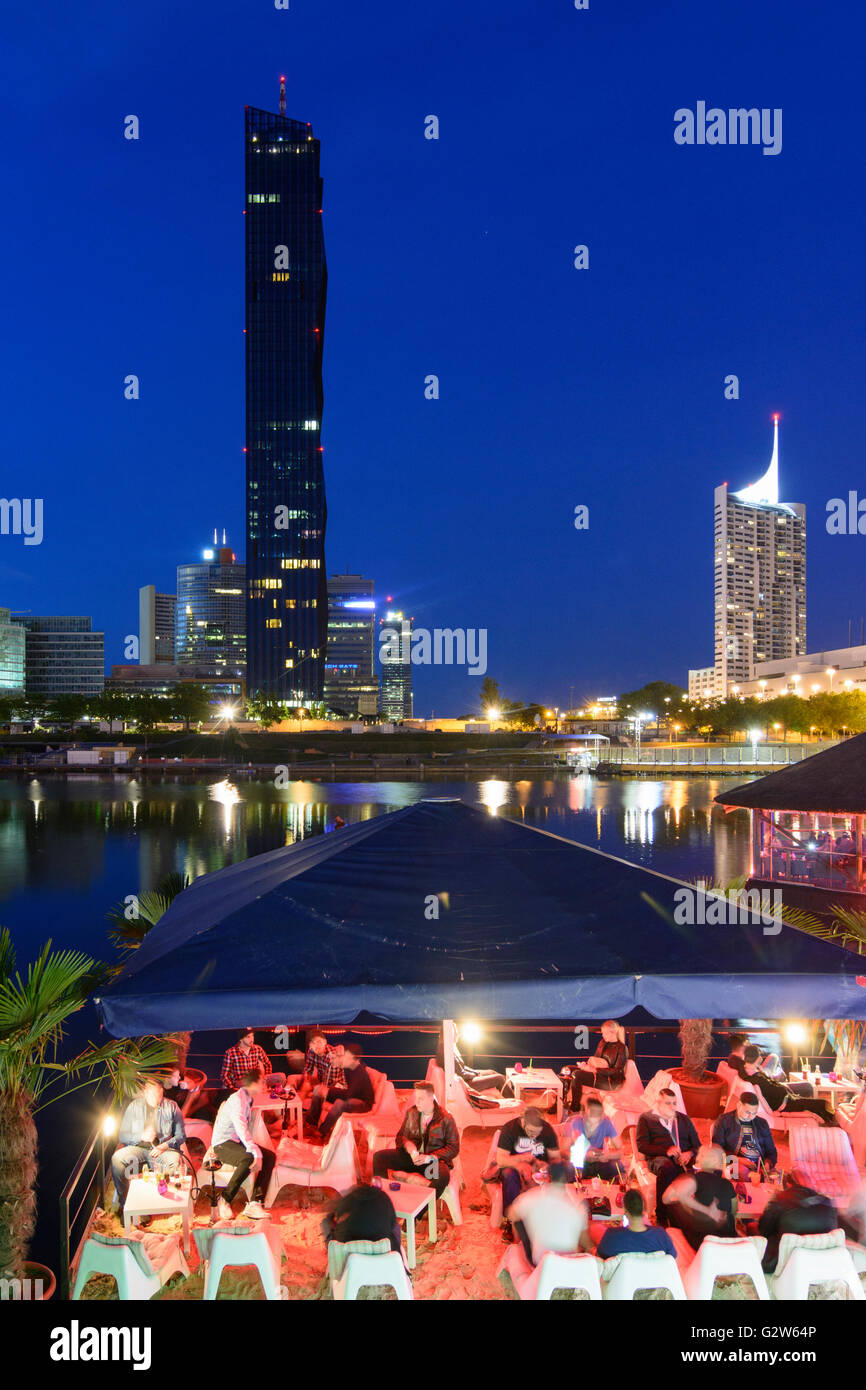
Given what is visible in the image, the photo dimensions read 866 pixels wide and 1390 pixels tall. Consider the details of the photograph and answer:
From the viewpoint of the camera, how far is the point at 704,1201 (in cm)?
430

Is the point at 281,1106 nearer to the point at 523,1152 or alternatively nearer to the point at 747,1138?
the point at 523,1152

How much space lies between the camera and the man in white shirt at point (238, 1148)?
16.4 feet

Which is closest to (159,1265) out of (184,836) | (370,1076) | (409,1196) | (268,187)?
(409,1196)

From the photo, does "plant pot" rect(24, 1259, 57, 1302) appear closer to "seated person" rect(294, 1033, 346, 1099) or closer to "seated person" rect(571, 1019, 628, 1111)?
"seated person" rect(294, 1033, 346, 1099)

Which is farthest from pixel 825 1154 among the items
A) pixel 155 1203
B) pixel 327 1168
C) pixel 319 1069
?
pixel 155 1203

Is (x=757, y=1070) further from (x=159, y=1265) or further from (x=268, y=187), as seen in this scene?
(x=268, y=187)

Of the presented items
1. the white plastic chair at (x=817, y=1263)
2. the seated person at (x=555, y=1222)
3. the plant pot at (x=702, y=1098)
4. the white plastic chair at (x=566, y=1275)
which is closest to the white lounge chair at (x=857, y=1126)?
the plant pot at (x=702, y=1098)

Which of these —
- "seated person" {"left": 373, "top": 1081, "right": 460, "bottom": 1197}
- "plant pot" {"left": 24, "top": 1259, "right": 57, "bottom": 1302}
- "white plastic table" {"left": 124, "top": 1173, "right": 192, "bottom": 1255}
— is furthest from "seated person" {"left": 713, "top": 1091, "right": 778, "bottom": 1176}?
"plant pot" {"left": 24, "top": 1259, "right": 57, "bottom": 1302}

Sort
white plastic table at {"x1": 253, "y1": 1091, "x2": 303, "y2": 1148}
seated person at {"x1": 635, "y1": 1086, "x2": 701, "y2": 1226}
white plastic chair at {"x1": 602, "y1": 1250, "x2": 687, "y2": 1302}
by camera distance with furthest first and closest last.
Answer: white plastic table at {"x1": 253, "y1": 1091, "x2": 303, "y2": 1148}, seated person at {"x1": 635, "y1": 1086, "x2": 701, "y2": 1226}, white plastic chair at {"x1": 602, "y1": 1250, "x2": 687, "y2": 1302}

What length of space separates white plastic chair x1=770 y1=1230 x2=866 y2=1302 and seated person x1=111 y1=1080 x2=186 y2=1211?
3.56 m

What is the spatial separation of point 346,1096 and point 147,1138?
155cm

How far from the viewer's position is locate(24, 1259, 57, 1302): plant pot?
15.2 ft

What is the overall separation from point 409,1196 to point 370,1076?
1615 mm

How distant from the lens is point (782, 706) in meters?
92.7
